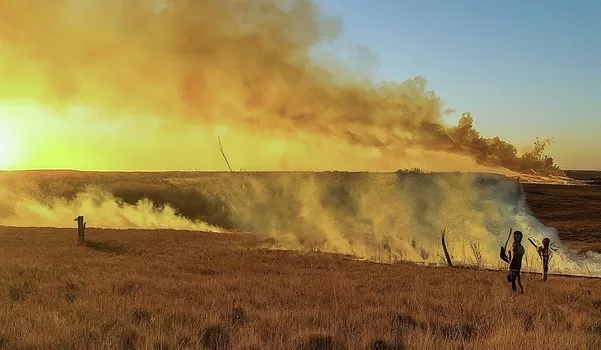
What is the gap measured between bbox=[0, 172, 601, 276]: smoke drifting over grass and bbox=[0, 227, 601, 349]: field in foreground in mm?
14634

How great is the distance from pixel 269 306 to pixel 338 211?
50.6 metres

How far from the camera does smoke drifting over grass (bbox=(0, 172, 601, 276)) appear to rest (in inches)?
1823

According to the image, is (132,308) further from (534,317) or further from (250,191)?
(250,191)

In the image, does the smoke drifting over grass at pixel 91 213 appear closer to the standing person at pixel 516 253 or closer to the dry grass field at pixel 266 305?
the dry grass field at pixel 266 305

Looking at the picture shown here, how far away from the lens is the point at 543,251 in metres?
26.5

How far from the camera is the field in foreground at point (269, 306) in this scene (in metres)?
10.4

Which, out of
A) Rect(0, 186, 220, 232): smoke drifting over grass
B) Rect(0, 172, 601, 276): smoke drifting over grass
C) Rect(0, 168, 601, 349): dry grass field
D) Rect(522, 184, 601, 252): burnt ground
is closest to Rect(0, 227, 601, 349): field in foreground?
Rect(0, 168, 601, 349): dry grass field

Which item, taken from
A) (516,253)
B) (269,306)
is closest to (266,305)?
(269,306)

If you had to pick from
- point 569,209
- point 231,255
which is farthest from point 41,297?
point 569,209

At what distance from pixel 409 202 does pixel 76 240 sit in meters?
36.0

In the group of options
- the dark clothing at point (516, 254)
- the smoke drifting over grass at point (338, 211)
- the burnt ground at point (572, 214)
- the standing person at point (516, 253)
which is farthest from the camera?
the burnt ground at point (572, 214)

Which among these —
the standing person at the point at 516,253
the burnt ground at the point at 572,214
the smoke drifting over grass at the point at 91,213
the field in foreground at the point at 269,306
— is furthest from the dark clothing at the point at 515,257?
the smoke drifting over grass at the point at 91,213

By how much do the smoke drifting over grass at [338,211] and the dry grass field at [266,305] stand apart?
14.7m

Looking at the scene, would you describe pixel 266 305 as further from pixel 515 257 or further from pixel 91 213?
pixel 91 213
